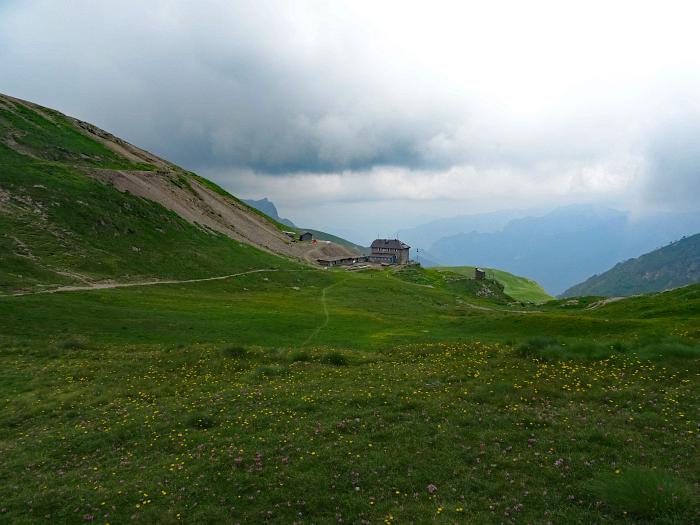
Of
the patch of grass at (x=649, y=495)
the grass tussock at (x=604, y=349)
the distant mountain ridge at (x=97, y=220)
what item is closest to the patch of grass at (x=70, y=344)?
the distant mountain ridge at (x=97, y=220)

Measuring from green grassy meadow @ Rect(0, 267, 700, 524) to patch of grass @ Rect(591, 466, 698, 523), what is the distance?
5 centimetres

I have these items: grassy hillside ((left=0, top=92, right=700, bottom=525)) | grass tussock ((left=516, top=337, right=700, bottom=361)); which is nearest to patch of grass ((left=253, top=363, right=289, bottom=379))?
grassy hillside ((left=0, top=92, right=700, bottom=525))

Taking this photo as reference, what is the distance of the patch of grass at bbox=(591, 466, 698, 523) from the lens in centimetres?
1124

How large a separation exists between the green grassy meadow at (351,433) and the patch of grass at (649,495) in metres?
0.05

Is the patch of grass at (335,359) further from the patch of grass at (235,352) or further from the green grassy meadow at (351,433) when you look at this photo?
the patch of grass at (235,352)

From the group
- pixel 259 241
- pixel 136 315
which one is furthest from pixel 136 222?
pixel 136 315

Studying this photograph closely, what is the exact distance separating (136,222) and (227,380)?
295 feet

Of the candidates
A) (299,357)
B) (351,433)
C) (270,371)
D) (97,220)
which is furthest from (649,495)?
(97,220)

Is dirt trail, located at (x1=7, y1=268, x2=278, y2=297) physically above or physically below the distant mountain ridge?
below

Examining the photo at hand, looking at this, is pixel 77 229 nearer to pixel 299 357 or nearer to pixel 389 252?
pixel 299 357

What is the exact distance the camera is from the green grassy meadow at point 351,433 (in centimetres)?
1298

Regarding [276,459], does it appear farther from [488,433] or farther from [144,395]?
[144,395]

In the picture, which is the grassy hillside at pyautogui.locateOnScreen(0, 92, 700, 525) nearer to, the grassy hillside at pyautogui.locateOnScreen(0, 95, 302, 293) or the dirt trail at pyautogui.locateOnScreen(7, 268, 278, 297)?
the dirt trail at pyautogui.locateOnScreen(7, 268, 278, 297)

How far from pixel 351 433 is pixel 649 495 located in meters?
10.4
